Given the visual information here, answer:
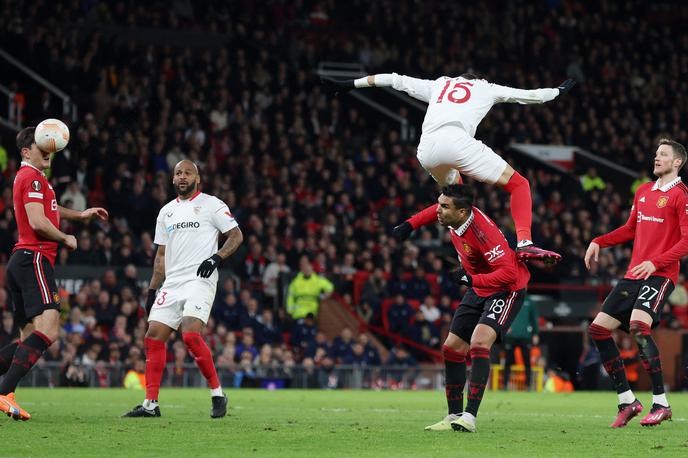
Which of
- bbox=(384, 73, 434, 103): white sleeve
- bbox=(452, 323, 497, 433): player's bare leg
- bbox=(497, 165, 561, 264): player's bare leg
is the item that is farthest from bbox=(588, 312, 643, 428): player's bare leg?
bbox=(384, 73, 434, 103): white sleeve

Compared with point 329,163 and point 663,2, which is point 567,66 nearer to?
point 663,2

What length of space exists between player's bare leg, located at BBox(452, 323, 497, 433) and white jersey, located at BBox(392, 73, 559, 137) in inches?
76.5

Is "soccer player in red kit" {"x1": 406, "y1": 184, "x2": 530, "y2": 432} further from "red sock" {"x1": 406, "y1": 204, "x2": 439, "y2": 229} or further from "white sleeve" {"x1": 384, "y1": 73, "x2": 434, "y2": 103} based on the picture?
"white sleeve" {"x1": 384, "y1": 73, "x2": 434, "y2": 103}

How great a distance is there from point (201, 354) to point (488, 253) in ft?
9.87

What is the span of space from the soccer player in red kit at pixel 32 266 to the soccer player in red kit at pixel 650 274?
480 cm

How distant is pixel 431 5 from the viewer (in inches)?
1510

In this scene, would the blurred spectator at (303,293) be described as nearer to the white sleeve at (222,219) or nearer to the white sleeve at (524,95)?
the white sleeve at (222,219)

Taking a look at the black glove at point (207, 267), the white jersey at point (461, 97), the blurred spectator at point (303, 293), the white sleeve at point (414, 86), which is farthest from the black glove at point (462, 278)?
the blurred spectator at point (303, 293)

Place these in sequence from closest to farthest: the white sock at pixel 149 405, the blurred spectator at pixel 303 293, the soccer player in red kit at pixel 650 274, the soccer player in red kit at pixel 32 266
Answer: the soccer player in red kit at pixel 32 266
the soccer player in red kit at pixel 650 274
the white sock at pixel 149 405
the blurred spectator at pixel 303 293

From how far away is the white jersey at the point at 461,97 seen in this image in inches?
447

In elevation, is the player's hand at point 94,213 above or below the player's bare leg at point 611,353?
above

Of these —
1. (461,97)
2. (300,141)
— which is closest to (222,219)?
(461,97)

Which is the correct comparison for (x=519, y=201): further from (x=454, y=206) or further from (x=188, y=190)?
(x=188, y=190)

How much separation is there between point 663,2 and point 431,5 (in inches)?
383
